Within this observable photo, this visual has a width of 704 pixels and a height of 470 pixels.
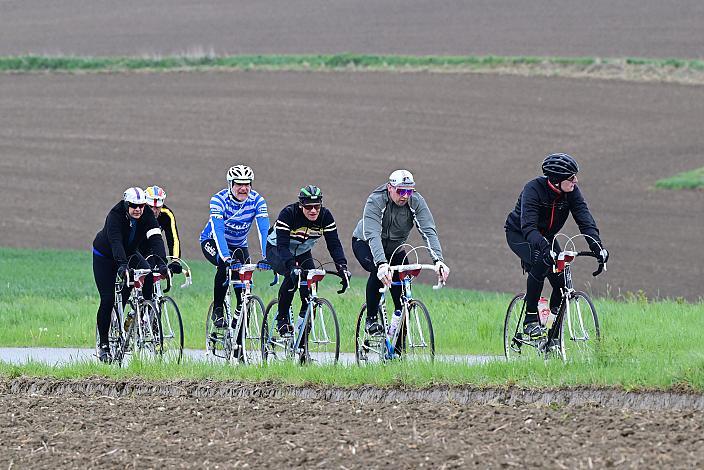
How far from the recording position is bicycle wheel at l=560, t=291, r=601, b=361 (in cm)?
1261

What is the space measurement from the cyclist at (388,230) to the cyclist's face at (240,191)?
4.88 ft

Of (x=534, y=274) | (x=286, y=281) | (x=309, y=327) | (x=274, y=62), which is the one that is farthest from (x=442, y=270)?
(x=274, y=62)

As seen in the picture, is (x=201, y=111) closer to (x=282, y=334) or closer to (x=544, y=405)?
(x=282, y=334)

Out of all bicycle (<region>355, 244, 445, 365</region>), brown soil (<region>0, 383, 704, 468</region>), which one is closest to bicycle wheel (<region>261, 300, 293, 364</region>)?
bicycle (<region>355, 244, 445, 365</region>)

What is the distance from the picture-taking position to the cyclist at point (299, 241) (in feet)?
44.6

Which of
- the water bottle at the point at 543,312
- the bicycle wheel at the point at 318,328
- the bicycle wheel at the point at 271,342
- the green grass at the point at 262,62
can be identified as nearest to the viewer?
the water bottle at the point at 543,312

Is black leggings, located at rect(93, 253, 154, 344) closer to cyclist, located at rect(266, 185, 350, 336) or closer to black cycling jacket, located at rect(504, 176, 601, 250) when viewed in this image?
cyclist, located at rect(266, 185, 350, 336)

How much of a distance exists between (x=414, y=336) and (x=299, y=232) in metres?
1.63

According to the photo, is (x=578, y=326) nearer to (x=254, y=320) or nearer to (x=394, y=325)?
(x=394, y=325)

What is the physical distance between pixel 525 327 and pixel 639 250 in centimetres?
1726

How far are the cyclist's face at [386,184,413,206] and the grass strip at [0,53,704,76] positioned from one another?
134 feet

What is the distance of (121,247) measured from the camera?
563 inches

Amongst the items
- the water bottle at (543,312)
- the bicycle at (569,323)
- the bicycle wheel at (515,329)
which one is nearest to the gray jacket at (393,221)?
the bicycle wheel at (515,329)

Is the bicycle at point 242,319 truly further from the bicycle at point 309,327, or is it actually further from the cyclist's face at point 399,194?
the cyclist's face at point 399,194
